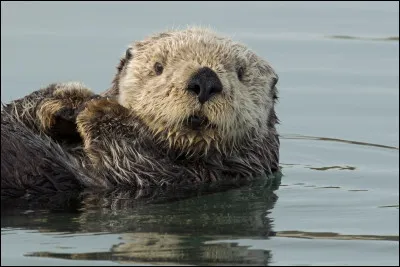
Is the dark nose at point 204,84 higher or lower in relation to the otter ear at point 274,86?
lower

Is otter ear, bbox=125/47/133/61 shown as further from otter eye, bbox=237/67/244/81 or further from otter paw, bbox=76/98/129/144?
otter eye, bbox=237/67/244/81

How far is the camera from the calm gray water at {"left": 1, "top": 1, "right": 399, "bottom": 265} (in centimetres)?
702

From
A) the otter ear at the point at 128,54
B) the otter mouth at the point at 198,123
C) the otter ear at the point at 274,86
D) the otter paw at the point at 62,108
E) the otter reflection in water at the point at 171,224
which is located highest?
the otter ear at the point at 128,54

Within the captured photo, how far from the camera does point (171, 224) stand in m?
7.66

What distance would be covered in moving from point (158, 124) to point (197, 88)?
440 mm

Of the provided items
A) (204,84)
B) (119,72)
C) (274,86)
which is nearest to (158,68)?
(119,72)

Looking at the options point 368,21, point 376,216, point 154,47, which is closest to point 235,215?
point 376,216

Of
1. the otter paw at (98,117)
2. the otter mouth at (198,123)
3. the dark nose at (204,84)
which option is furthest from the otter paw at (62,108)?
the dark nose at (204,84)

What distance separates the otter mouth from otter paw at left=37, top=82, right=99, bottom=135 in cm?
85

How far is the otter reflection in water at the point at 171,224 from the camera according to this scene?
6.82 metres

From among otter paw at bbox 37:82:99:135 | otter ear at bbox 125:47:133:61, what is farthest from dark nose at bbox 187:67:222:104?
otter ear at bbox 125:47:133:61

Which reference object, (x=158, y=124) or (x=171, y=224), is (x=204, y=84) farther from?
(x=171, y=224)

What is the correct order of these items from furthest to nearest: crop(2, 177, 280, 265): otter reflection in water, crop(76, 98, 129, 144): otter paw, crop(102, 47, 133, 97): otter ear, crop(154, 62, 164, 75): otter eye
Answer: crop(102, 47, 133, 97): otter ear → crop(154, 62, 164, 75): otter eye → crop(76, 98, 129, 144): otter paw → crop(2, 177, 280, 265): otter reflection in water

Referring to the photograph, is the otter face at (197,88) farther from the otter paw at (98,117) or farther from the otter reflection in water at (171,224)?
the otter reflection in water at (171,224)
